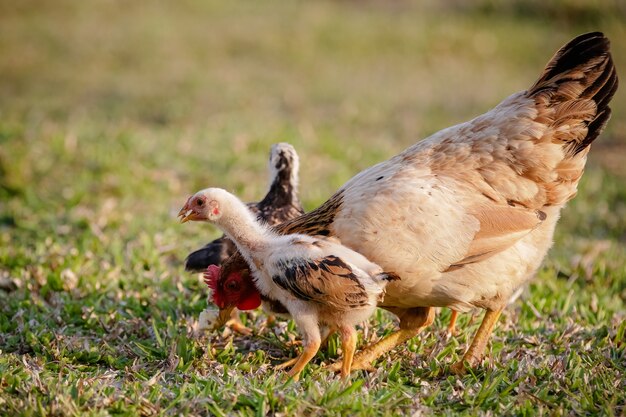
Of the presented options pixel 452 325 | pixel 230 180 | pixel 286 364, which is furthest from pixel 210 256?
pixel 230 180

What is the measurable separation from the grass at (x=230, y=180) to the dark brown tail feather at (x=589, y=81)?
1.27 m

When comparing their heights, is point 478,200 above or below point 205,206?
below

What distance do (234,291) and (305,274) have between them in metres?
0.63

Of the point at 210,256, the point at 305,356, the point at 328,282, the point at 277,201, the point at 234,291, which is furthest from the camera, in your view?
the point at 277,201

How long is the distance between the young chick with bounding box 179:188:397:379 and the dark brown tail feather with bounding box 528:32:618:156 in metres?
1.50

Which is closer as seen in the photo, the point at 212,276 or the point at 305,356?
the point at 305,356

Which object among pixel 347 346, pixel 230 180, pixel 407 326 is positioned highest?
pixel 230 180

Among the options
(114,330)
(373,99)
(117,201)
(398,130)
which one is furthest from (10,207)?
(373,99)

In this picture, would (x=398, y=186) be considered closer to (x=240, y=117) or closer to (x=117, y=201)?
(x=117, y=201)

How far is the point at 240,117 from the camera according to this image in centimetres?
981

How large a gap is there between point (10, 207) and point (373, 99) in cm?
651

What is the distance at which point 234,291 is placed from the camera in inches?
159

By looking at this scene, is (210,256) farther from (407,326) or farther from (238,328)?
(407,326)

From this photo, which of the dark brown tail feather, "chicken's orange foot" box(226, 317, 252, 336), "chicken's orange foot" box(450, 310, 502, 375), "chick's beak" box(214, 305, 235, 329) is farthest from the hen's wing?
the dark brown tail feather
